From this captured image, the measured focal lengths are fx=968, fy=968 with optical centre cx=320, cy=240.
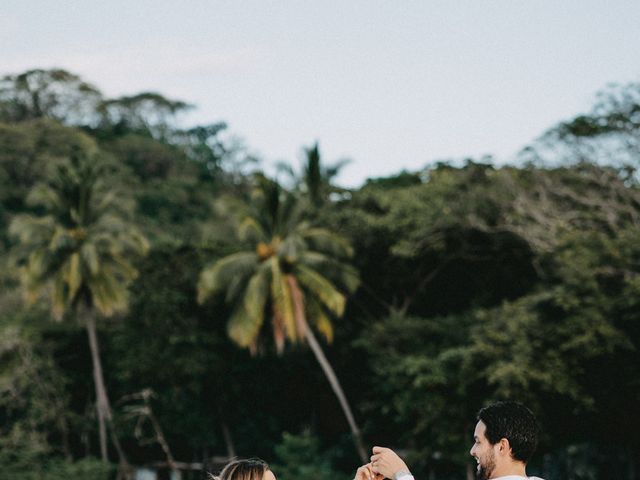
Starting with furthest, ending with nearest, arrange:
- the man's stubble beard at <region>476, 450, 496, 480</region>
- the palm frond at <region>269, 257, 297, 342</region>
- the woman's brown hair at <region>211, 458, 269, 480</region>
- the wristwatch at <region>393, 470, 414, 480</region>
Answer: the palm frond at <region>269, 257, 297, 342</region>
the woman's brown hair at <region>211, 458, 269, 480</region>
the man's stubble beard at <region>476, 450, 496, 480</region>
the wristwatch at <region>393, 470, 414, 480</region>

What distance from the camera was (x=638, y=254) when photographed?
19.5m

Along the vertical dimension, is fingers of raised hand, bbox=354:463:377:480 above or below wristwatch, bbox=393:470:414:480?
below

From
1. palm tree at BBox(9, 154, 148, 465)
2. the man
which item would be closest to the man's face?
the man

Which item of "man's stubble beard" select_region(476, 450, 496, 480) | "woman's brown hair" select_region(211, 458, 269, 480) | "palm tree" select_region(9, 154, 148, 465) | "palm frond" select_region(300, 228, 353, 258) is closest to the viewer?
"man's stubble beard" select_region(476, 450, 496, 480)

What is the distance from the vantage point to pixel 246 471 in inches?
128

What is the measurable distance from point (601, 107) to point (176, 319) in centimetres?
1367

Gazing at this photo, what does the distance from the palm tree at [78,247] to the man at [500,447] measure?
2413 centimetres

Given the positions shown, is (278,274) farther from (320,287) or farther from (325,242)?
(325,242)

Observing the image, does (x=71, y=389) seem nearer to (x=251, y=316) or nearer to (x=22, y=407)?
(x=22, y=407)

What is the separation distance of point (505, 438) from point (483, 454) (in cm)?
9

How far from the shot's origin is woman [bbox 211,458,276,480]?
323 centimetres

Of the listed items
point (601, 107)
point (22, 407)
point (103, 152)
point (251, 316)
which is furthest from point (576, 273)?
point (103, 152)

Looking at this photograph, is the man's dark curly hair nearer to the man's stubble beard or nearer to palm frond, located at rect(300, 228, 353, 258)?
the man's stubble beard

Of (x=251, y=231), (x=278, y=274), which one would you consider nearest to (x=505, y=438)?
(x=278, y=274)
